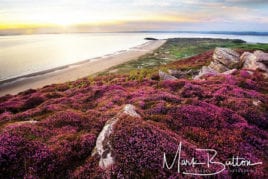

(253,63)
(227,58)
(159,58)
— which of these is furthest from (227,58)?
(159,58)

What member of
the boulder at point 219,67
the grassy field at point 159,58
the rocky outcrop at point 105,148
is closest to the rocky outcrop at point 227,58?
the boulder at point 219,67

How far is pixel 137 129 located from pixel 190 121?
357 centimetres

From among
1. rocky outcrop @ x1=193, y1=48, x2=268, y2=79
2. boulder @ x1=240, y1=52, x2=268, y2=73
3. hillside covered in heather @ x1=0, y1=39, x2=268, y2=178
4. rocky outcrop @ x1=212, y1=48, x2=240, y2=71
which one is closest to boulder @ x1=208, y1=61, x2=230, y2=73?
rocky outcrop @ x1=193, y1=48, x2=268, y2=79

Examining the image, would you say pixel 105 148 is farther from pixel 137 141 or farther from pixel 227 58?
pixel 227 58

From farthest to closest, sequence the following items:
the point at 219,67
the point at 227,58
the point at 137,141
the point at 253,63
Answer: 1. the point at 227,58
2. the point at 219,67
3. the point at 253,63
4. the point at 137,141

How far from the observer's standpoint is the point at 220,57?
34500 mm

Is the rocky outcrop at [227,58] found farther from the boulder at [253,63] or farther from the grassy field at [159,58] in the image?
the grassy field at [159,58]

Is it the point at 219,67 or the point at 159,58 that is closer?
the point at 219,67

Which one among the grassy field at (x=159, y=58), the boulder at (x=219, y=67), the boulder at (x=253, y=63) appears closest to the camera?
the boulder at (x=253, y=63)

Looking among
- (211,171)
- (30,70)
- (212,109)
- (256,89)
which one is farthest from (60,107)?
(30,70)

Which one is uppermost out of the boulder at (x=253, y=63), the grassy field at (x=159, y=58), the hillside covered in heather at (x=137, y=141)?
the boulder at (x=253, y=63)

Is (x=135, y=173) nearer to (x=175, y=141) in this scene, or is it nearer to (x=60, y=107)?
(x=175, y=141)

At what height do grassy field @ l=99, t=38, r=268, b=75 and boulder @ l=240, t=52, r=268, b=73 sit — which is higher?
boulder @ l=240, t=52, r=268, b=73

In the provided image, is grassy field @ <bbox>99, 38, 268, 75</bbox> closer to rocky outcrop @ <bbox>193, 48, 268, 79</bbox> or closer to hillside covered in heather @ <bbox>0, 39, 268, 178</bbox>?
rocky outcrop @ <bbox>193, 48, 268, 79</bbox>
